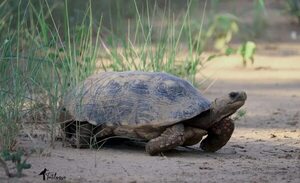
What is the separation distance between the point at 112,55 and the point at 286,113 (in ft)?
5.79

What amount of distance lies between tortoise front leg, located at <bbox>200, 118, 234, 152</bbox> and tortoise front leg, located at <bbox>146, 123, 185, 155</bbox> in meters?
0.34

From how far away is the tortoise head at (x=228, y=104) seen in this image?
5.17 meters

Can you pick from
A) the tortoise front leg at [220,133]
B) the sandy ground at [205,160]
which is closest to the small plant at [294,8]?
the sandy ground at [205,160]

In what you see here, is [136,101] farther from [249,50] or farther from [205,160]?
[249,50]

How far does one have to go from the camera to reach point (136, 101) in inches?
204

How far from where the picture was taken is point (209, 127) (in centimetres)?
533

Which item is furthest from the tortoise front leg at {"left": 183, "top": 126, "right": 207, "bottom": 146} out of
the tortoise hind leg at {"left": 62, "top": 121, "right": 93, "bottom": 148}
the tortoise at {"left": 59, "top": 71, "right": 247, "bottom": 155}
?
the tortoise hind leg at {"left": 62, "top": 121, "right": 93, "bottom": 148}

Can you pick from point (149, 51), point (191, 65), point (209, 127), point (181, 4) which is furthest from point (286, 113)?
point (181, 4)

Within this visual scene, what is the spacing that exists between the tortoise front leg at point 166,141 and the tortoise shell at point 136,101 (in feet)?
0.20

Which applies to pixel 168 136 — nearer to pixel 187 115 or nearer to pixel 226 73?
pixel 187 115

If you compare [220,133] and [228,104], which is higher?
[228,104]

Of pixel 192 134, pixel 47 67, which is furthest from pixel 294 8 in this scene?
pixel 192 134

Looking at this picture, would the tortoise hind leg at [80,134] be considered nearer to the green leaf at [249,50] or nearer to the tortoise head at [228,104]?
the tortoise head at [228,104]

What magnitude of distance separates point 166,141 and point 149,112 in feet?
0.72
